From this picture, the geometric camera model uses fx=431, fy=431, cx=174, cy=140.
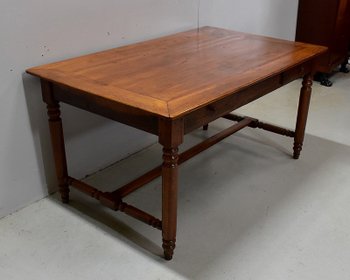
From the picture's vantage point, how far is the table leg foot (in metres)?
1.70

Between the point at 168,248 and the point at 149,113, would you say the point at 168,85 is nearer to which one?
the point at 149,113

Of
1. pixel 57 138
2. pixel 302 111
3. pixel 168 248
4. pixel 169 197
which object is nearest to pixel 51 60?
pixel 57 138

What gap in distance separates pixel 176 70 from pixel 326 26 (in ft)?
7.24

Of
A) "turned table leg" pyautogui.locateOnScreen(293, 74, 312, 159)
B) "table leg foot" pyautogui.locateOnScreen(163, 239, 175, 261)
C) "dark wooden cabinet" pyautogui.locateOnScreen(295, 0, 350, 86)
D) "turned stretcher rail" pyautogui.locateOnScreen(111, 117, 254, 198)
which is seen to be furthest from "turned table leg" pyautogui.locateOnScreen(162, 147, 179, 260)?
"dark wooden cabinet" pyautogui.locateOnScreen(295, 0, 350, 86)

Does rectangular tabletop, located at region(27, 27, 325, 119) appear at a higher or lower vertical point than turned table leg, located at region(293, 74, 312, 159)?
higher

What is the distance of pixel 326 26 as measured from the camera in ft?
11.6

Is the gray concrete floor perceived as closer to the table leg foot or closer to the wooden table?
the table leg foot

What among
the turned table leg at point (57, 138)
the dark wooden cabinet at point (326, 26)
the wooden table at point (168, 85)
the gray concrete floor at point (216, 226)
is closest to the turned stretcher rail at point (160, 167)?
the wooden table at point (168, 85)

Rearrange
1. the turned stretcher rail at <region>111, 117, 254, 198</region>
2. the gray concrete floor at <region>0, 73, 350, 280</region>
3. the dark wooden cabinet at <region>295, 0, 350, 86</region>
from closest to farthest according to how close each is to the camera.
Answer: the gray concrete floor at <region>0, 73, 350, 280</region> < the turned stretcher rail at <region>111, 117, 254, 198</region> < the dark wooden cabinet at <region>295, 0, 350, 86</region>

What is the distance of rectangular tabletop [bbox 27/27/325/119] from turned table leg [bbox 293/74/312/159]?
0.21m

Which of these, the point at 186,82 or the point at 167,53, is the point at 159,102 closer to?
the point at 186,82

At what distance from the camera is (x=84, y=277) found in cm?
164

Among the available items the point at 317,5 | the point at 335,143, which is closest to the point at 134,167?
the point at 335,143

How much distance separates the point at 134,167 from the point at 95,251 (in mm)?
718
